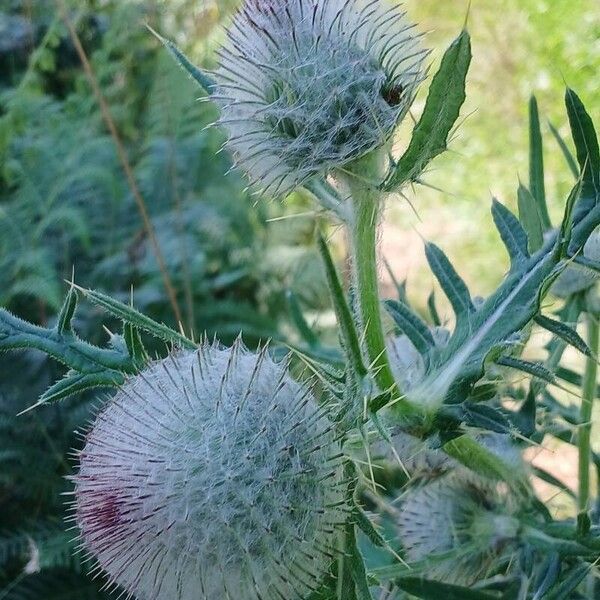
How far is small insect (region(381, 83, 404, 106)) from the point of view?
2.61ft

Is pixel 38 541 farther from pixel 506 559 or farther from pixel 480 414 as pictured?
pixel 480 414

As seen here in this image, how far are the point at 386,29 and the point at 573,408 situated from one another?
63 centimetres

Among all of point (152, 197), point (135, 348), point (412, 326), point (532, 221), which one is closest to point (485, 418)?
point (412, 326)

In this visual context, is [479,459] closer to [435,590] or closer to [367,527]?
[435,590]

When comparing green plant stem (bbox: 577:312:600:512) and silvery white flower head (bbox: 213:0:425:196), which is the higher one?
silvery white flower head (bbox: 213:0:425:196)

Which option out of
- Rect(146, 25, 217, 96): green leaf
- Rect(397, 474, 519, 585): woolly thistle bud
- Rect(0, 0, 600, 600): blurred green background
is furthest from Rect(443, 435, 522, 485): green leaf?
Rect(0, 0, 600, 600): blurred green background

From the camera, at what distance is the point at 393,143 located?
0.81 m

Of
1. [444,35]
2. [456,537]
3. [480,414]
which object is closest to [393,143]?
[480,414]

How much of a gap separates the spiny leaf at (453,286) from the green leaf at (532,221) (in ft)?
0.27

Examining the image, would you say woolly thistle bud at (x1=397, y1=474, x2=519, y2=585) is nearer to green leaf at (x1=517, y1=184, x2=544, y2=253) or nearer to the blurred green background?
green leaf at (x1=517, y1=184, x2=544, y2=253)

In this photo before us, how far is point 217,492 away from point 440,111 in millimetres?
370

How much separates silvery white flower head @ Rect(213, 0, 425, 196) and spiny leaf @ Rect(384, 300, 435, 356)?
0.55 feet

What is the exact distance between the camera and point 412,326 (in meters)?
0.87

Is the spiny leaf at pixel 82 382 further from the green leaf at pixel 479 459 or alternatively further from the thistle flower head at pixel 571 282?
the thistle flower head at pixel 571 282
